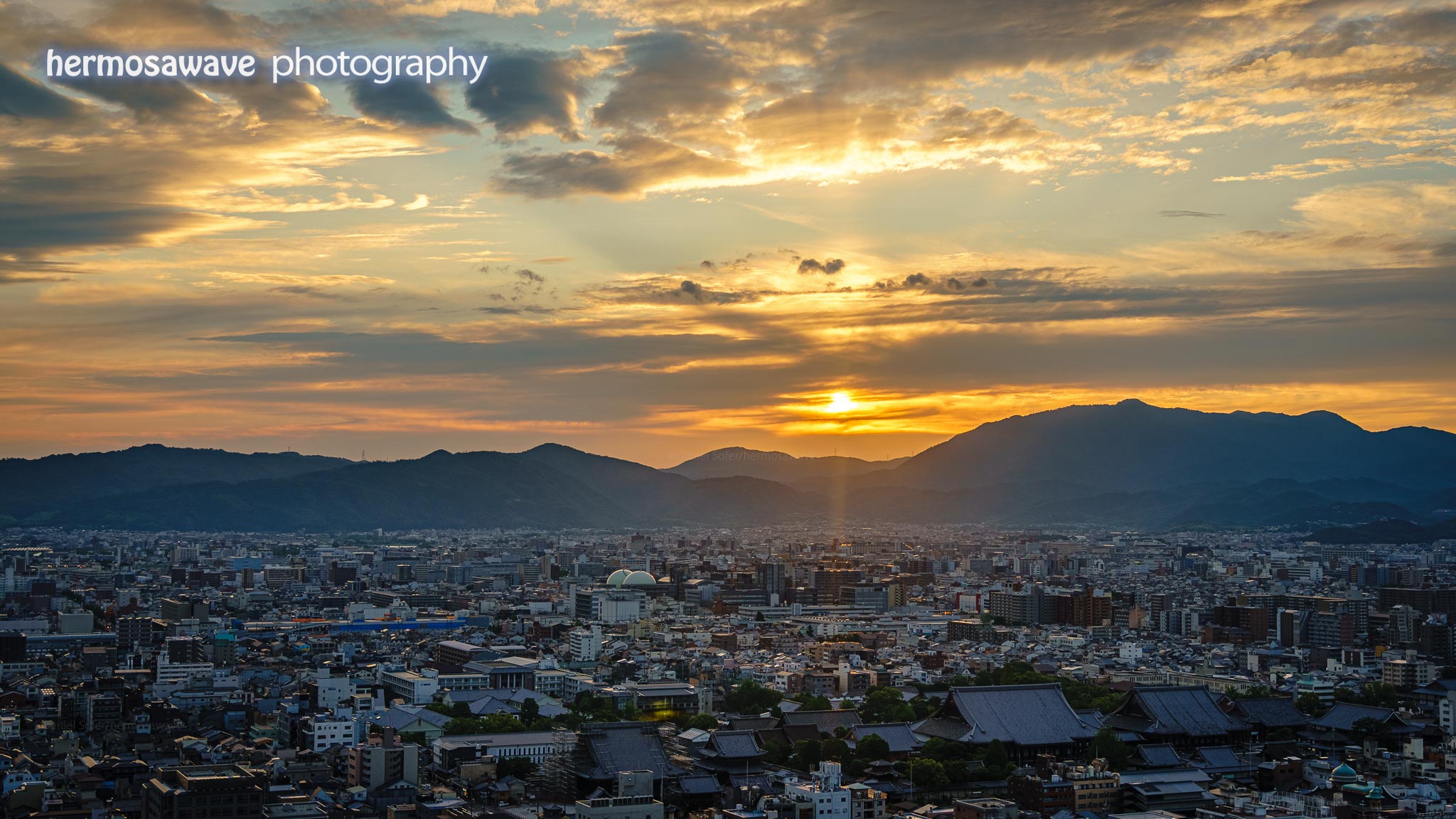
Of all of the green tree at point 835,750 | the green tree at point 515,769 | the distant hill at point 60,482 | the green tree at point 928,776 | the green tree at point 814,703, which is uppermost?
the distant hill at point 60,482

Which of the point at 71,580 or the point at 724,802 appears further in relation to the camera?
the point at 71,580

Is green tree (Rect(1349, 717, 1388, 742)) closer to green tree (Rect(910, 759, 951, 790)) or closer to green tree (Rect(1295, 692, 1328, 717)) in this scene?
green tree (Rect(1295, 692, 1328, 717))

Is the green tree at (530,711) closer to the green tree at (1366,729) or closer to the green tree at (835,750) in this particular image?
the green tree at (835,750)

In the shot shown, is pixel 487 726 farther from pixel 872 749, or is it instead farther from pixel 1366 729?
pixel 1366 729

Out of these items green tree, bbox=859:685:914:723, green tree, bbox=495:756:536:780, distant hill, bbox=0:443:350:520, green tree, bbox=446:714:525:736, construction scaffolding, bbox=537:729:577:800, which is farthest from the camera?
distant hill, bbox=0:443:350:520

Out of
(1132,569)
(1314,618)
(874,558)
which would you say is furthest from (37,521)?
(1314,618)

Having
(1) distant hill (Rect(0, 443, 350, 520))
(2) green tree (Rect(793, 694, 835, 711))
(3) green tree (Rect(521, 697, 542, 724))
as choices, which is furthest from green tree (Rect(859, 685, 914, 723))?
(1) distant hill (Rect(0, 443, 350, 520))

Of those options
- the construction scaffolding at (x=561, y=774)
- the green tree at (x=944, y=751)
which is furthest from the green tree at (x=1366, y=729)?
the construction scaffolding at (x=561, y=774)

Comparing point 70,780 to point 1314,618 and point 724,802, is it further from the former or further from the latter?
point 1314,618
